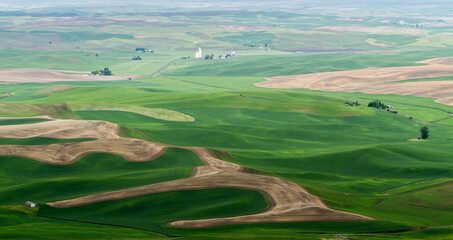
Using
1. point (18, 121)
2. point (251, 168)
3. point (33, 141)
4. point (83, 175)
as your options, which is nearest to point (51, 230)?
point (83, 175)

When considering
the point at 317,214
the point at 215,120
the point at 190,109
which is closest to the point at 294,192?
the point at 317,214

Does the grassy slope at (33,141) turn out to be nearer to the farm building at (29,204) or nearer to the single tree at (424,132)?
the farm building at (29,204)

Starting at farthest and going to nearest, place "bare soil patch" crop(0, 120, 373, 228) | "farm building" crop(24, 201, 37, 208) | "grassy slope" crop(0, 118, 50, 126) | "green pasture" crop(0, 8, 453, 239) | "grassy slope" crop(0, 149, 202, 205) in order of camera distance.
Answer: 1. "grassy slope" crop(0, 118, 50, 126)
2. "grassy slope" crop(0, 149, 202, 205)
3. "farm building" crop(24, 201, 37, 208)
4. "bare soil patch" crop(0, 120, 373, 228)
5. "green pasture" crop(0, 8, 453, 239)

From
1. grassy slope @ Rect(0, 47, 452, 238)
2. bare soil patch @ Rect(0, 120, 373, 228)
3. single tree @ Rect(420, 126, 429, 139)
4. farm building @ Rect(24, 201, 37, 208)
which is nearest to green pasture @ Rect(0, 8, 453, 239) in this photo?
grassy slope @ Rect(0, 47, 452, 238)

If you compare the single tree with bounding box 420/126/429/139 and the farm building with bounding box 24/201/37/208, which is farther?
the single tree with bounding box 420/126/429/139

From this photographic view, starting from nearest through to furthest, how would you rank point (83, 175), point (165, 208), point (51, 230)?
point (51, 230), point (165, 208), point (83, 175)

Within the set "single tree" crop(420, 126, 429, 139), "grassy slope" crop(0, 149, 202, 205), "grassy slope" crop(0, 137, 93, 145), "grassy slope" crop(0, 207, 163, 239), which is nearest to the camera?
"grassy slope" crop(0, 207, 163, 239)

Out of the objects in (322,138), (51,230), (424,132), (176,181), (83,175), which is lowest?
(322,138)

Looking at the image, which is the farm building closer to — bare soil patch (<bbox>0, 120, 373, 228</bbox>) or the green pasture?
the green pasture

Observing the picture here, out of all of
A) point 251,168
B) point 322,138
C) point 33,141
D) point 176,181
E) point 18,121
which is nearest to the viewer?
point 176,181

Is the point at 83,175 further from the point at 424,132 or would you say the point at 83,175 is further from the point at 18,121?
the point at 424,132
